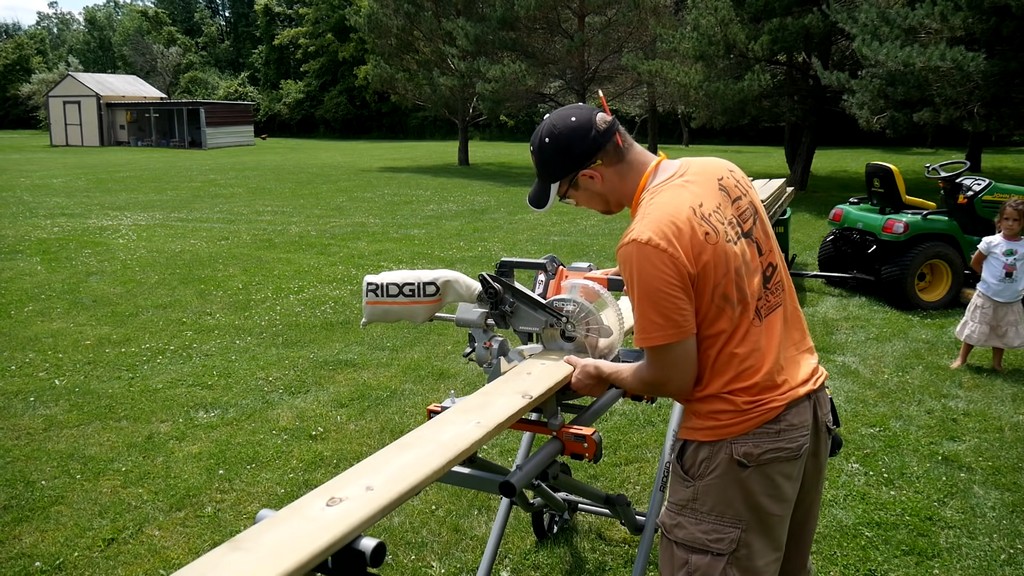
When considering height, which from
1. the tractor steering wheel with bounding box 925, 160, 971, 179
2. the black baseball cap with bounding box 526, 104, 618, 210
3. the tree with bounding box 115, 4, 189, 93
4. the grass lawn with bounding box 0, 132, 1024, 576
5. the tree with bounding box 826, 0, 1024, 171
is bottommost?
the grass lawn with bounding box 0, 132, 1024, 576

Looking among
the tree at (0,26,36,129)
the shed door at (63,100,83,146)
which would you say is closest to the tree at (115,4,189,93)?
the tree at (0,26,36,129)

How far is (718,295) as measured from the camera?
218cm

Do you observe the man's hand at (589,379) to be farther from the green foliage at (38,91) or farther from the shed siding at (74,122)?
the green foliage at (38,91)

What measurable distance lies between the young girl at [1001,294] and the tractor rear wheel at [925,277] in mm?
1695

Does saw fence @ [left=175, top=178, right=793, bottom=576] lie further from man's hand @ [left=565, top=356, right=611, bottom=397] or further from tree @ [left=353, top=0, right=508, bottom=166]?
tree @ [left=353, top=0, right=508, bottom=166]

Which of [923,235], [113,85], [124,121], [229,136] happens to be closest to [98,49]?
[113,85]

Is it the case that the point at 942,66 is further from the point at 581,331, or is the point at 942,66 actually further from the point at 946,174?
the point at 581,331

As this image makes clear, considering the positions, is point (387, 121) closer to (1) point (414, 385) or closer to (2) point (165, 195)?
(2) point (165, 195)

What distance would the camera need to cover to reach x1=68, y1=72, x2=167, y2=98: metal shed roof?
46.7 metres

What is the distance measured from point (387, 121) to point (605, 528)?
58.8 m

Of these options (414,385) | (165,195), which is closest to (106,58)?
(165,195)

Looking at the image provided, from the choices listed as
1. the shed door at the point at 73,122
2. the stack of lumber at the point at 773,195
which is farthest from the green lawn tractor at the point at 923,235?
the shed door at the point at 73,122

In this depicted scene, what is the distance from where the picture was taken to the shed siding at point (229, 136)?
1752 inches

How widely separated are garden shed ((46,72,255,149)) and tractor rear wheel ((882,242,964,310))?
42209mm
